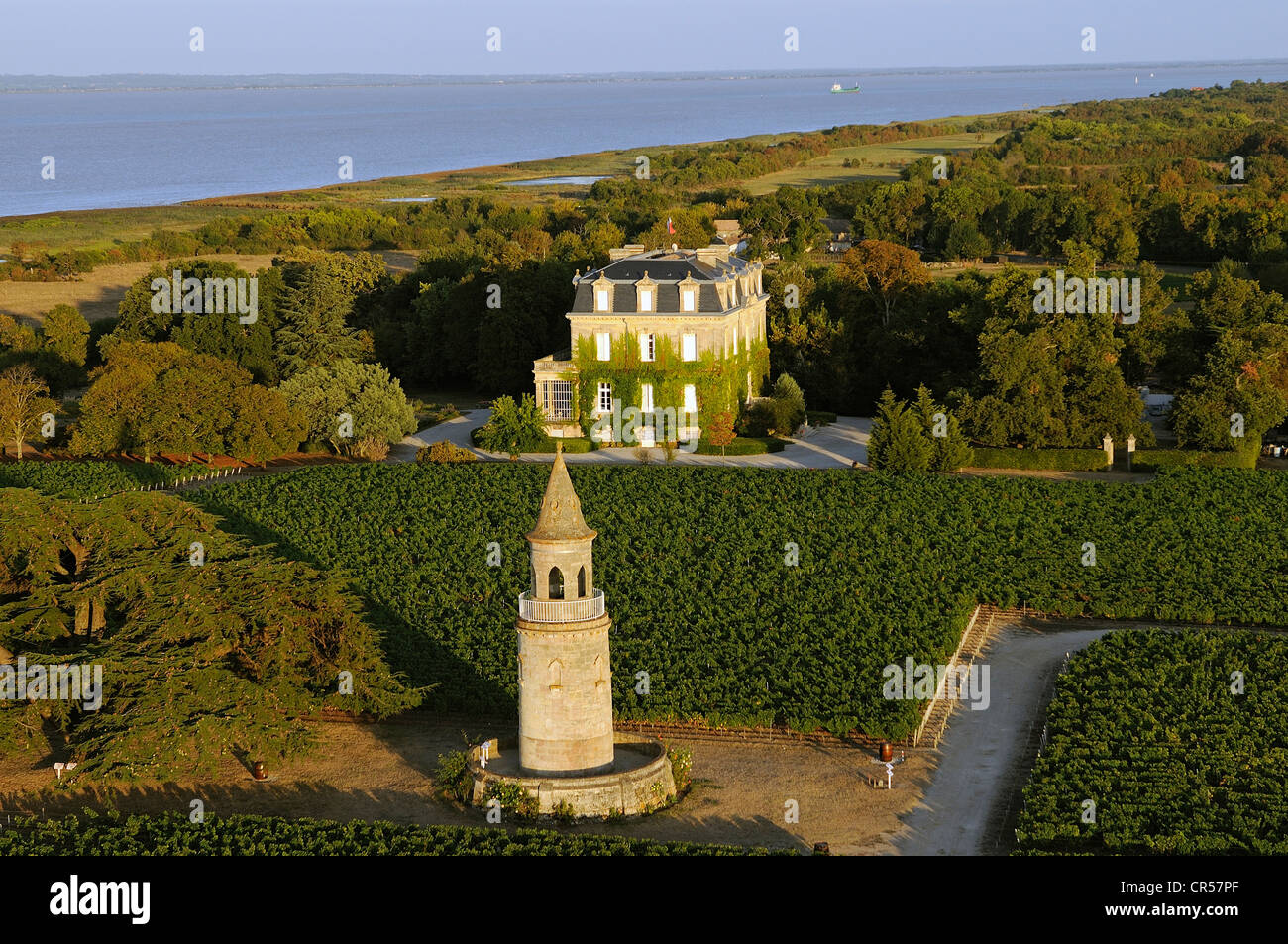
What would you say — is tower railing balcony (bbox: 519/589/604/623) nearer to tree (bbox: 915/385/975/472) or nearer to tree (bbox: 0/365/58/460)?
tree (bbox: 915/385/975/472)

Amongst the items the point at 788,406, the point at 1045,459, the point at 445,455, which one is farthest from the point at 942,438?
the point at 445,455

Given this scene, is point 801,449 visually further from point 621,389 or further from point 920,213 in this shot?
point 920,213

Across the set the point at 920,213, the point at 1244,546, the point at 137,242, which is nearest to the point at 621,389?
the point at 1244,546

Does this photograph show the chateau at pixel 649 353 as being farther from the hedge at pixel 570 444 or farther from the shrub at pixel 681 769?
the shrub at pixel 681 769

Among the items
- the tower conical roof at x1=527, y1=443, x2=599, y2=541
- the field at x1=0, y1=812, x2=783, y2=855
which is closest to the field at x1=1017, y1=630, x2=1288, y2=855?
the field at x1=0, y1=812, x2=783, y2=855

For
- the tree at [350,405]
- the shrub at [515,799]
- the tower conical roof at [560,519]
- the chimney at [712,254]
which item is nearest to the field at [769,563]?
the tree at [350,405]
